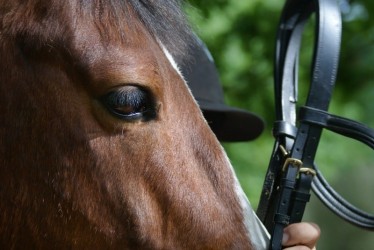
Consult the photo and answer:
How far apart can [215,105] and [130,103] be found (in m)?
1.32

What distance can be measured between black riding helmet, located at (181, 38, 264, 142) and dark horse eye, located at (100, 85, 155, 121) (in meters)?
0.93

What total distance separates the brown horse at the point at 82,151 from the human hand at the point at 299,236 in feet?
0.79

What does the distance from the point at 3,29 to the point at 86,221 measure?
553mm

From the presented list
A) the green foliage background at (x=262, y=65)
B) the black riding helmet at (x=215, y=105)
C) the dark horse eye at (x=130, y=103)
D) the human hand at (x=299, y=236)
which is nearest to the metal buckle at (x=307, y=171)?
the human hand at (x=299, y=236)

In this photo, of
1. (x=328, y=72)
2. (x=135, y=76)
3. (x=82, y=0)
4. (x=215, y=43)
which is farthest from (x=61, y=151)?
(x=215, y=43)

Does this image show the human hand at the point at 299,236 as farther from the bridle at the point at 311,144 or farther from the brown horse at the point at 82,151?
the brown horse at the point at 82,151

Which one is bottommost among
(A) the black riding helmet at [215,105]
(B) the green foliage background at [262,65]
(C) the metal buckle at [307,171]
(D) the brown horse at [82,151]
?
(B) the green foliage background at [262,65]

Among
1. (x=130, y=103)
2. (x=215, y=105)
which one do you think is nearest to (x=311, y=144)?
(x=130, y=103)

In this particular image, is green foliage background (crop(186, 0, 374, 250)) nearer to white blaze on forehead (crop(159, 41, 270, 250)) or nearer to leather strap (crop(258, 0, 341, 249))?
leather strap (crop(258, 0, 341, 249))

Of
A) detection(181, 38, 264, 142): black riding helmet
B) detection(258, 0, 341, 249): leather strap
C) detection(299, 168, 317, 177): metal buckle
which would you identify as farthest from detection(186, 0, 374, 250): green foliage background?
detection(299, 168, 317, 177): metal buckle

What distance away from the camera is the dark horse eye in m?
1.99

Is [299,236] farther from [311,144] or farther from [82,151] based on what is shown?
[82,151]

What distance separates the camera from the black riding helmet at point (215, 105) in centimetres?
322

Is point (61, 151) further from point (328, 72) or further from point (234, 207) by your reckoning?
point (328, 72)
